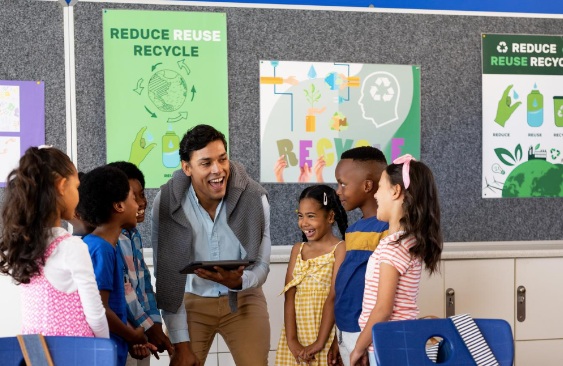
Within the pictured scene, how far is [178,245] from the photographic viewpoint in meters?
1.95

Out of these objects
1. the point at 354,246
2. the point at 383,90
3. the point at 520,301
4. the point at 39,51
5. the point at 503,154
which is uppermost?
the point at 39,51

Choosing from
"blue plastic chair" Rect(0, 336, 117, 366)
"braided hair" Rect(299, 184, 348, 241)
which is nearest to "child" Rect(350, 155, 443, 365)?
"braided hair" Rect(299, 184, 348, 241)

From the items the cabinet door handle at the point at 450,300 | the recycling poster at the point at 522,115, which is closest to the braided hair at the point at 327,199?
the cabinet door handle at the point at 450,300

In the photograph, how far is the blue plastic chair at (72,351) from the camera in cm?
119

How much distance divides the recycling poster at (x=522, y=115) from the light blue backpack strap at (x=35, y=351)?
177 cm

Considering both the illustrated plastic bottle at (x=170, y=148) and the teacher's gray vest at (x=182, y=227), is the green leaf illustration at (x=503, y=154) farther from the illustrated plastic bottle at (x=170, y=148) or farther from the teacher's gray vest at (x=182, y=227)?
the illustrated plastic bottle at (x=170, y=148)

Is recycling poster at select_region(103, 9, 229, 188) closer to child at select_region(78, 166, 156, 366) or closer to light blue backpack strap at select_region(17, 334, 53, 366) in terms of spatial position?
child at select_region(78, 166, 156, 366)

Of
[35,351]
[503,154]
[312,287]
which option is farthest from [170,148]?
[35,351]

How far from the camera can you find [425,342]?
129cm

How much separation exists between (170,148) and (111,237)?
2.48 ft

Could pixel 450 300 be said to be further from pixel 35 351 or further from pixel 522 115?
pixel 35 351

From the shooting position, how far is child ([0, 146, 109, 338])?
1.43 m

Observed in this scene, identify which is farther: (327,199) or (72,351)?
(327,199)

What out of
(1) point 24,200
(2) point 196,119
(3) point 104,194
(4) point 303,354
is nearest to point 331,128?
(2) point 196,119
